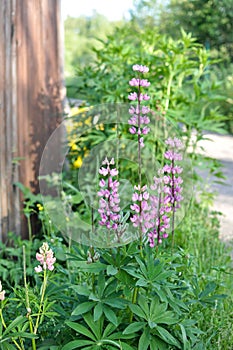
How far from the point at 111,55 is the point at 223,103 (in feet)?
23.4

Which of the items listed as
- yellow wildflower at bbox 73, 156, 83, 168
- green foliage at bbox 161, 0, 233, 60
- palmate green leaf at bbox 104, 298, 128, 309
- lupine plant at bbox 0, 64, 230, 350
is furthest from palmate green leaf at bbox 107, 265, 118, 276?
green foliage at bbox 161, 0, 233, 60

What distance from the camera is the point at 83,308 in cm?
177

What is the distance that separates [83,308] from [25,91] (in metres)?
2.15

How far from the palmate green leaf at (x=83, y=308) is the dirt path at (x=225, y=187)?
2.05 m

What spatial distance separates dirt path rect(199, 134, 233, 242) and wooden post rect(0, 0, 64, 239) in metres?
1.28

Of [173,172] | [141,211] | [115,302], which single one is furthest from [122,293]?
[173,172]

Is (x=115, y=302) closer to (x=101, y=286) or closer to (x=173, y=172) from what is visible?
(x=101, y=286)

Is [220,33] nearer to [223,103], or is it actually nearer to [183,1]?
[183,1]

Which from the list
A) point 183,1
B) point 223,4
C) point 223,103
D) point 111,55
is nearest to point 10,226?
point 111,55

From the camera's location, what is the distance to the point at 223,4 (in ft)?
53.3

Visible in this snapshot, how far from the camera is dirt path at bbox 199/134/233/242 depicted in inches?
168

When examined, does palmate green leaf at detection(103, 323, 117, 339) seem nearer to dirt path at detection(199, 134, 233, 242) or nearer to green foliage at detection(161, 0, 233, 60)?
dirt path at detection(199, 134, 233, 242)

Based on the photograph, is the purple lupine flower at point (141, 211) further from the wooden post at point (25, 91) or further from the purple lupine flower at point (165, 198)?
the wooden post at point (25, 91)

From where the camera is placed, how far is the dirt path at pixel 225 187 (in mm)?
4258
